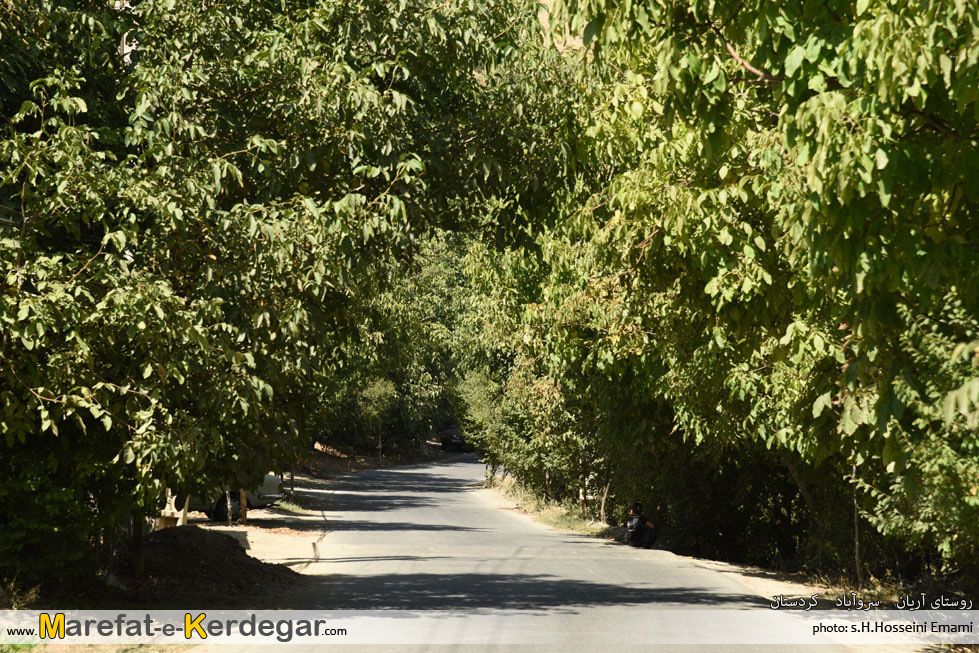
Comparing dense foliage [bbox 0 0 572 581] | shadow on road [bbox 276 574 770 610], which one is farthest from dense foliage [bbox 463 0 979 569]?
shadow on road [bbox 276 574 770 610]

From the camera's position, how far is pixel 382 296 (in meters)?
28.5

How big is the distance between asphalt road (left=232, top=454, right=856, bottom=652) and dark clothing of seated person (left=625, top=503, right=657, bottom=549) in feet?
1.99

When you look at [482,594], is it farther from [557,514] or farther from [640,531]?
Answer: [557,514]

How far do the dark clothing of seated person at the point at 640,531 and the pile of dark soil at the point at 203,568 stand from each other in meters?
10.2

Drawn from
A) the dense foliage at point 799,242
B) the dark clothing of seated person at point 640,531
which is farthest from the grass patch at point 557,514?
the dense foliage at point 799,242

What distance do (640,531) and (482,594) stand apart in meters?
10.5

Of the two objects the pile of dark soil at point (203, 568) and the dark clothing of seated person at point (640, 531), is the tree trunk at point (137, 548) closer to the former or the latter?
the pile of dark soil at point (203, 568)

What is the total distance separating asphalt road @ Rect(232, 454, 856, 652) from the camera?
11.0 meters

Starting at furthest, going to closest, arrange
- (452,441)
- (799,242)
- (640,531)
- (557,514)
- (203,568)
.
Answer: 1. (452,441)
2. (557,514)
3. (640,531)
4. (203,568)
5. (799,242)

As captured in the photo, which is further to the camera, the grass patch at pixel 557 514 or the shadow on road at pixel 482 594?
the grass patch at pixel 557 514

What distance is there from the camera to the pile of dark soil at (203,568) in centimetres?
1376

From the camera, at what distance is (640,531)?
945 inches

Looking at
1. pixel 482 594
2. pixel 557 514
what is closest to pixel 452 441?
pixel 557 514

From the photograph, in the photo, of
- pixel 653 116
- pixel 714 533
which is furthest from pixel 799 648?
pixel 714 533
